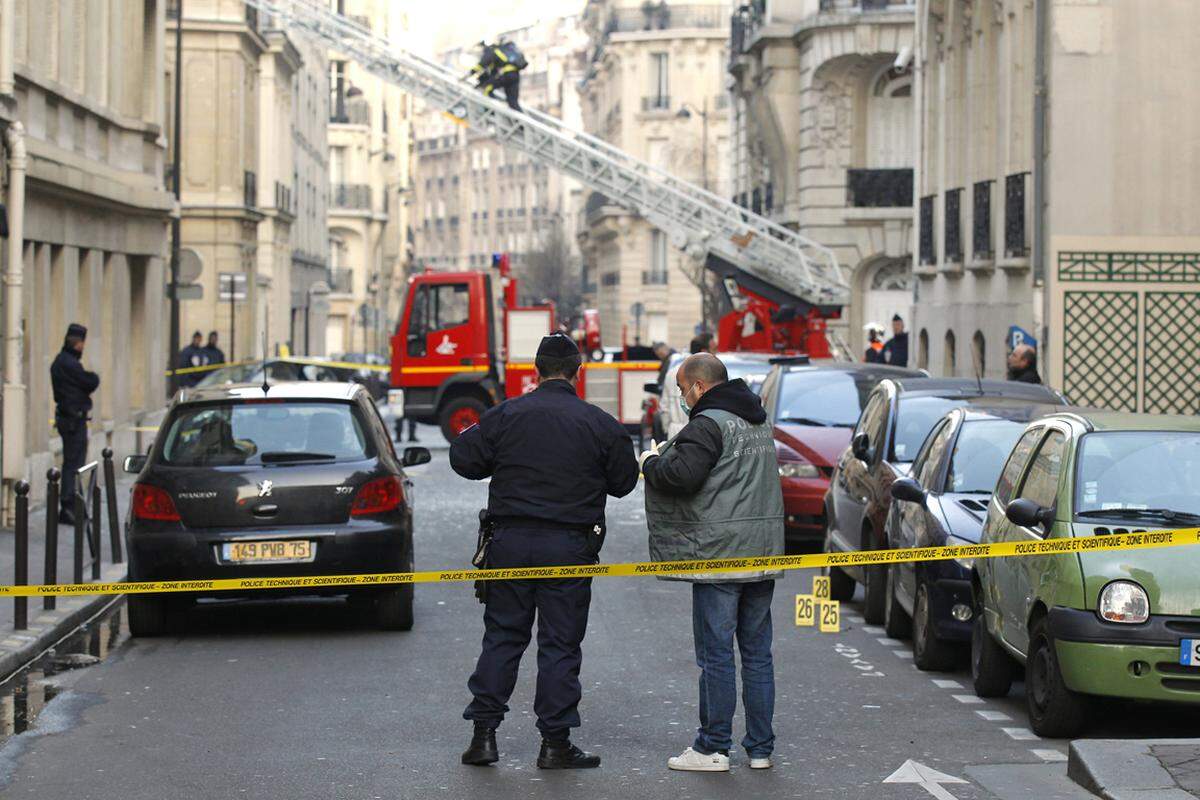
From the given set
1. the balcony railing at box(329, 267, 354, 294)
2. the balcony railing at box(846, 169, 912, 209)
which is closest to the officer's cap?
the balcony railing at box(846, 169, 912, 209)

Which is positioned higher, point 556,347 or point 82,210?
point 82,210

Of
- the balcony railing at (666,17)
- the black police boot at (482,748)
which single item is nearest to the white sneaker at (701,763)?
the black police boot at (482,748)

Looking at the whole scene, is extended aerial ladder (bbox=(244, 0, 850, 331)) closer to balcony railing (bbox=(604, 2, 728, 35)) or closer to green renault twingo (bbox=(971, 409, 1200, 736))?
green renault twingo (bbox=(971, 409, 1200, 736))

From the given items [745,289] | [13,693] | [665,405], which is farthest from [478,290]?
[13,693]

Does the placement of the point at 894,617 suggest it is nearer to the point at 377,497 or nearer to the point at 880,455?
the point at 880,455

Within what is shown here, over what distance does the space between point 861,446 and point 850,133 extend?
31872 mm

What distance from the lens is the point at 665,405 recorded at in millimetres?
20266

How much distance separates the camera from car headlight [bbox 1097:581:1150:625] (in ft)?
28.8

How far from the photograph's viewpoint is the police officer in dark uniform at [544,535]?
848 cm

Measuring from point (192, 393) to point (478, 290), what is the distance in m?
20.6

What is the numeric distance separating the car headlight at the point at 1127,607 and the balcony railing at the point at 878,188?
36601 mm

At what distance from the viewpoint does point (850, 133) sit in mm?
45156

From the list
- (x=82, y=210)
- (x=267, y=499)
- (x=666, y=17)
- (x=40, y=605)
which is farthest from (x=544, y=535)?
(x=666, y=17)

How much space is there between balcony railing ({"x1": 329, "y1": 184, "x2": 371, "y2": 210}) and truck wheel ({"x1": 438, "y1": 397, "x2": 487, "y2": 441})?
58.7m
